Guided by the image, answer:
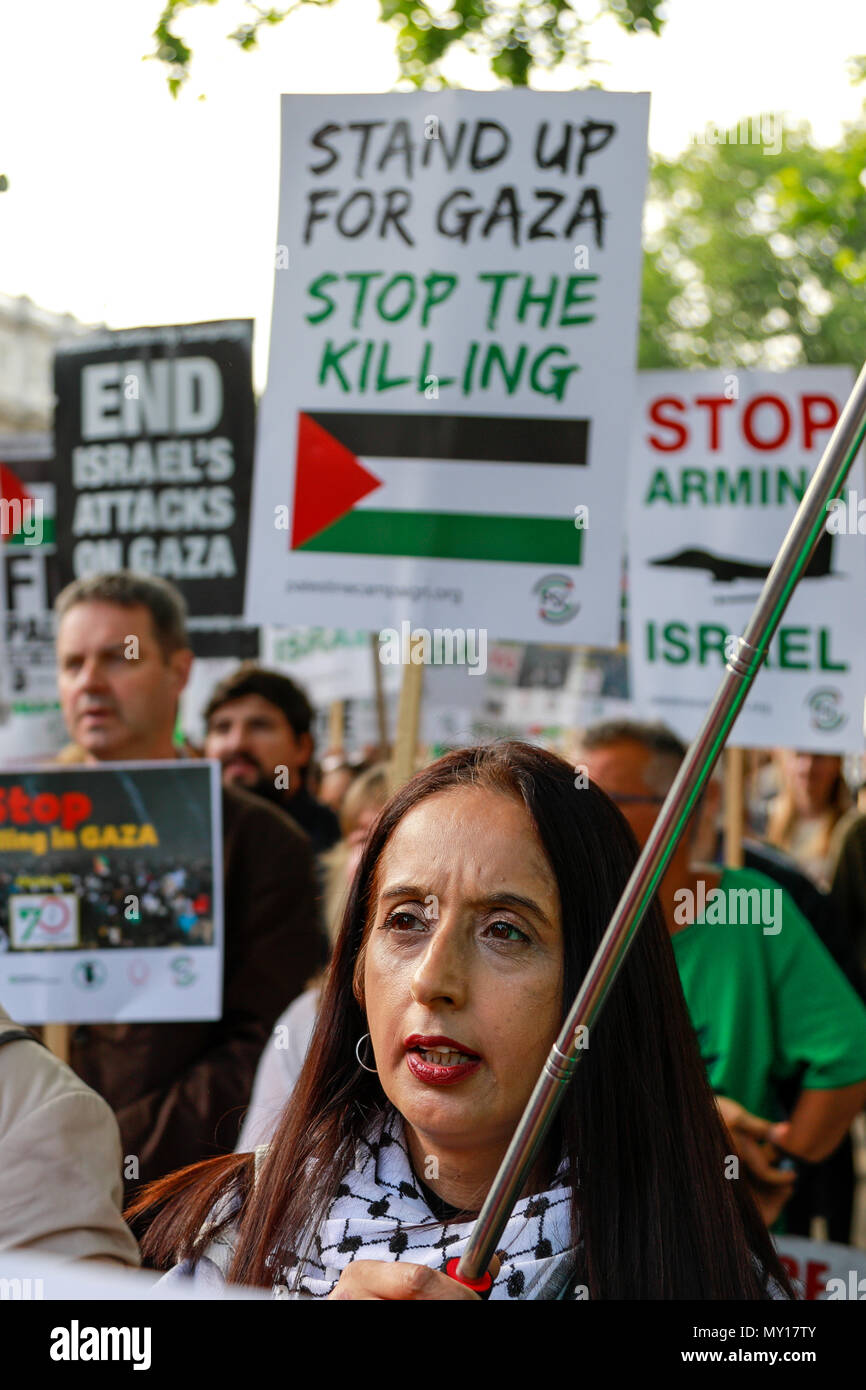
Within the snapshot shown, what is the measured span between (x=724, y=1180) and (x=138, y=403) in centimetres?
308

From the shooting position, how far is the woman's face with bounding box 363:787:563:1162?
1.63 m

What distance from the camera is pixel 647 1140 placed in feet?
5.58

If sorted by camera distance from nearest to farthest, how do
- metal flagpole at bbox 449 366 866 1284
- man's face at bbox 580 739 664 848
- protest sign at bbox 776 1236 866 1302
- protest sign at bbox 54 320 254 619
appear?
1. metal flagpole at bbox 449 366 866 1284
2. protest sign at bbox 776 1236 866 1302
3. man's face at bbox 580 739 664 848
4. protest sign at bbox 54 320 254 619

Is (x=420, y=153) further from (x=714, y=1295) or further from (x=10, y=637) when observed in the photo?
(x=714, y=1295)

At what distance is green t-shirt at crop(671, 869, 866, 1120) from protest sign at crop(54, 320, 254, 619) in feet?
5.09

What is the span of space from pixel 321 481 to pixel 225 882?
0.96 meters

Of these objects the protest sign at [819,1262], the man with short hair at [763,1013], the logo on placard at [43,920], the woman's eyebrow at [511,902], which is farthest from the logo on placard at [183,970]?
the woman's eyebrow at [511,902]

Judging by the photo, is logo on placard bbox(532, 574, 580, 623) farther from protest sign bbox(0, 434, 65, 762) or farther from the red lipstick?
the red lipstick

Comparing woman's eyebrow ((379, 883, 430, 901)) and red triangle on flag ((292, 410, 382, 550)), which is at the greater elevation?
red triangle on flag ((292, 410, 382, 550))

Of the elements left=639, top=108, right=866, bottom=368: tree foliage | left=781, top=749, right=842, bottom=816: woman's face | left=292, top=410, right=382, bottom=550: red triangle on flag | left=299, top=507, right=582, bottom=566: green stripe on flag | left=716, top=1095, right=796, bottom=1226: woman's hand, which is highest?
left=639, top=108, right=866, bottom=368: tree foliage

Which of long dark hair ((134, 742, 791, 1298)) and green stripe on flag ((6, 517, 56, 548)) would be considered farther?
green stripe on flag ((6, 517, 56, 548))

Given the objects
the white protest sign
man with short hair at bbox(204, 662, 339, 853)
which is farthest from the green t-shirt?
the white protest sign

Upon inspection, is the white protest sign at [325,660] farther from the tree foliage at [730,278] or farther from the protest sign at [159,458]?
the tree foliage at [730,278]

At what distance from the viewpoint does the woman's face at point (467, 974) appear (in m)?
1.63
